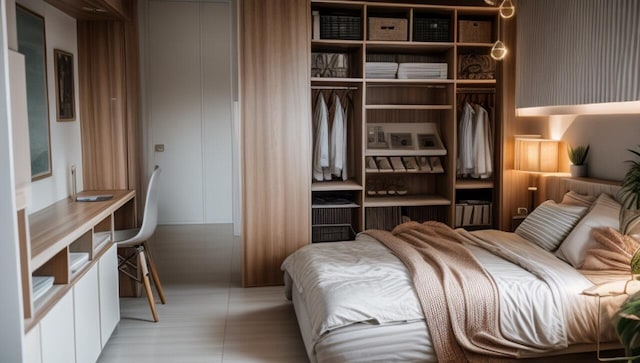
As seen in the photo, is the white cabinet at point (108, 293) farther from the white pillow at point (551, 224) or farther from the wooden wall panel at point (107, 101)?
the white pillow at point (551, 224)

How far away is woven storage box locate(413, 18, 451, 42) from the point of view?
16.9 feet

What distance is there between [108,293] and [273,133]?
6.11ft

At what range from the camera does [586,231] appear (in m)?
3.63

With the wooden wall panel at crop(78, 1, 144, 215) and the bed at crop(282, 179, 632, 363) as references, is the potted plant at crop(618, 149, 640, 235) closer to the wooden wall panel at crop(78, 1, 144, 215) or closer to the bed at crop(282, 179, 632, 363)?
the bed at crop(282, 179, 632, 363)

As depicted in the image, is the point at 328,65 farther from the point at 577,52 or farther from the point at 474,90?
the point at 577,52

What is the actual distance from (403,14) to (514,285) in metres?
3.02

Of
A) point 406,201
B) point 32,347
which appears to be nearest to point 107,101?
point 32,347

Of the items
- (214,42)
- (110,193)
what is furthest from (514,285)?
(214,42)

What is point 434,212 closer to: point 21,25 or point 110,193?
point 110,193

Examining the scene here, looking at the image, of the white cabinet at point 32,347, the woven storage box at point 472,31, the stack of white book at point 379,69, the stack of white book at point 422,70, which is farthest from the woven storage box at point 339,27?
the white cabinet at point 32,347

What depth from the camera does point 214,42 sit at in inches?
297

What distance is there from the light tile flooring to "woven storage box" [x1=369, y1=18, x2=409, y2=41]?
2.38m

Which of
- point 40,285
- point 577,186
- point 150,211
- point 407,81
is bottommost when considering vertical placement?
point 40,285

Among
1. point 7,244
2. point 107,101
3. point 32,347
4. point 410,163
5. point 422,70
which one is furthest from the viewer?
point 410,163
